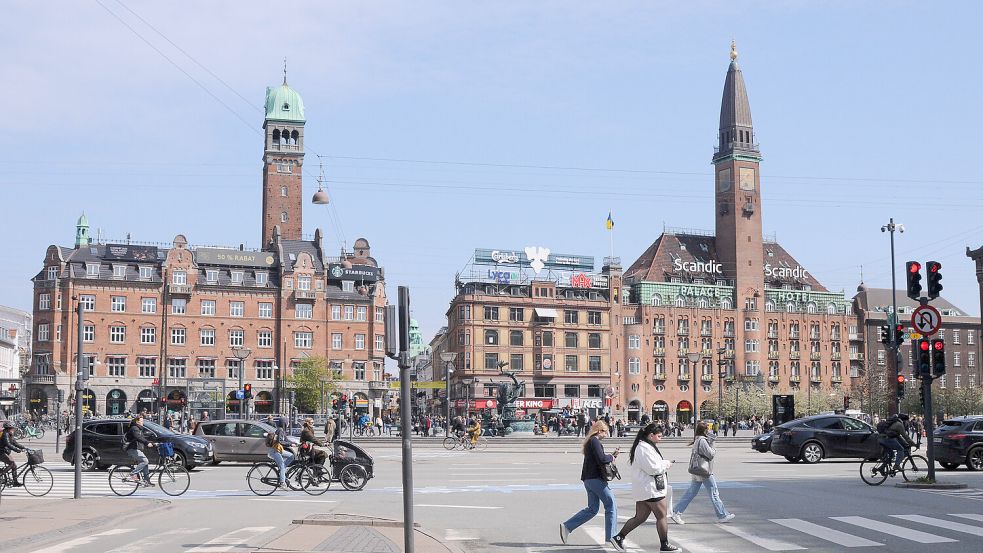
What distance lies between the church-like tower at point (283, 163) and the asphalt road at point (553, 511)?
291 ft

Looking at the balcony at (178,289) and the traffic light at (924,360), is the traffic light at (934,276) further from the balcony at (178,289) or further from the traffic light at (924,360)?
the balcony at (178,289)

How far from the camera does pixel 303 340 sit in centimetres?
10281

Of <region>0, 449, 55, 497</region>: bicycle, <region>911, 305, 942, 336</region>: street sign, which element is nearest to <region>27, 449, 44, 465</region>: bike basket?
<region>0, 449, 55, 497</region>: bicycle

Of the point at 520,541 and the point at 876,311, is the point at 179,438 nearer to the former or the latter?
the point at 520,541

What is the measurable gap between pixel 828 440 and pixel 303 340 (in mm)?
73860

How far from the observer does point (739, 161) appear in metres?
128

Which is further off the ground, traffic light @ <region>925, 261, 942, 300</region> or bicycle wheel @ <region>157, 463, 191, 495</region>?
traffic light @ <region>925, 261, 942, 300</region>

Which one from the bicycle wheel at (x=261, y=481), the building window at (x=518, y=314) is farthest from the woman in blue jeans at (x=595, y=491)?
the building window at (x=518, y=314)

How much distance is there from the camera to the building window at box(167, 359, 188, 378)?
323 feet

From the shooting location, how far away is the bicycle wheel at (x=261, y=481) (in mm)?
23750

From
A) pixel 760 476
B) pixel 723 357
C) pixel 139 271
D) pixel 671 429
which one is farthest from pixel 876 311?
pixel 760 476

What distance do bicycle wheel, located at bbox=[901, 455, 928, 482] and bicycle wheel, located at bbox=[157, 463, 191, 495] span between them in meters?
16.0

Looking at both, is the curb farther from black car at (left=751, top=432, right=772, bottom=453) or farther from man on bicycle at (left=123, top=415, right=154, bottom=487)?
black car at (left=751, top=432, right=772, bottom=453)

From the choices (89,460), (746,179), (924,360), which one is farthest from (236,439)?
(746,179)
